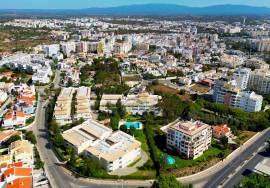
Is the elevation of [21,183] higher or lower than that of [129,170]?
higher

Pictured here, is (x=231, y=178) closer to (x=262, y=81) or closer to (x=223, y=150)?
(x=223, y=150)

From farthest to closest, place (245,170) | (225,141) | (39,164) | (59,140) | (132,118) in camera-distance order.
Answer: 1. (132,118)
2. (225,141)
3. (59,140)
4. (245,170)
5. (39,164)

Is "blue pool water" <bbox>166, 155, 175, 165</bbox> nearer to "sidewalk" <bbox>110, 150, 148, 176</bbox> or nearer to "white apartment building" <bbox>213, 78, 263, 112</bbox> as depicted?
"sidewalk" <bbox>110, 150, 148, 176</bbox>

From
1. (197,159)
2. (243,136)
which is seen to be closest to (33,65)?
(197,159)

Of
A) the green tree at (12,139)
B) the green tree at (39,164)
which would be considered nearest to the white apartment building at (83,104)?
the green tree at (12,139)

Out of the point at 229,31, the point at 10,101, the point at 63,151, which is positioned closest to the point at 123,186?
the point at 63,151

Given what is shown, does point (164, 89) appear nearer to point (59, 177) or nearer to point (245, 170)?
point (245, 170)

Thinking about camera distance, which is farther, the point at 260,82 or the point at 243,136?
the point at 260,82
